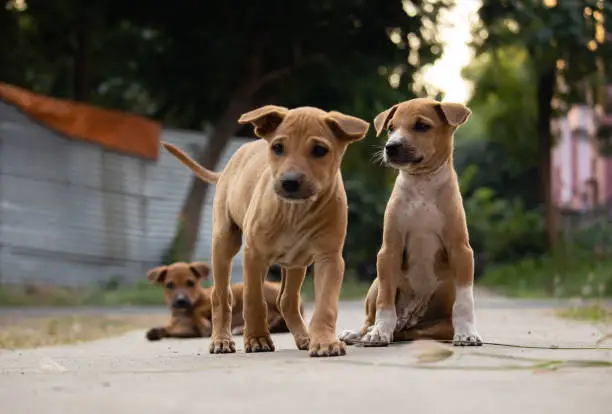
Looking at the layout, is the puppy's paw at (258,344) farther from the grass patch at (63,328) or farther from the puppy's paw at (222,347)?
the grass patch at (63,328)

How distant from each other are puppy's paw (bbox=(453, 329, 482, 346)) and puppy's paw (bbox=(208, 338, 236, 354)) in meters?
1.42

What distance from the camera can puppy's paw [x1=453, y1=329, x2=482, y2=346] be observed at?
5.59 m

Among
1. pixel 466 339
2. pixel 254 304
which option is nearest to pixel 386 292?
pixel 466 339

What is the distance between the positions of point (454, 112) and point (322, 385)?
2178mm

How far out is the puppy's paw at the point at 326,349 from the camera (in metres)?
5.26

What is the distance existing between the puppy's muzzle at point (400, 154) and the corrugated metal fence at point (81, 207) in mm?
12704

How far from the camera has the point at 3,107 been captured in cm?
1711

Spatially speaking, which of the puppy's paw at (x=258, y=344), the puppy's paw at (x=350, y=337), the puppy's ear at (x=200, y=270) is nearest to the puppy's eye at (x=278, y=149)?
the puppy's paw at (x=258, y=344)

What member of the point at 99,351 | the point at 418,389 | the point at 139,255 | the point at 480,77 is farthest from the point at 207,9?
the point at 418,389

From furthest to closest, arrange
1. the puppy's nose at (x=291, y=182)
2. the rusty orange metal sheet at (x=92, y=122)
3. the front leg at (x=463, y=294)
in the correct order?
the rusty orange metal sheet at (x=92, y=122) < the front leg at (x=463, y=294) < the puppy's nose at (x=291, y=182)

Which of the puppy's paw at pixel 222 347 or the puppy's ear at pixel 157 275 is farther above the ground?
the puppy's ear at pixel 157 275

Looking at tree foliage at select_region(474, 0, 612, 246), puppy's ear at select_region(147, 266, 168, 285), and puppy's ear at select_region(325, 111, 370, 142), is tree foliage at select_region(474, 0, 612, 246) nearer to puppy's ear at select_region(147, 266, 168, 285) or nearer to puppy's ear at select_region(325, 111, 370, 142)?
puppy's ear at select_region(147, 266, 168, 285)

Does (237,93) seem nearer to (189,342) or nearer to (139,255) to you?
(139,255)

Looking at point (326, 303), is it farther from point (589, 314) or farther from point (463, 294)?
point (589, 314)
